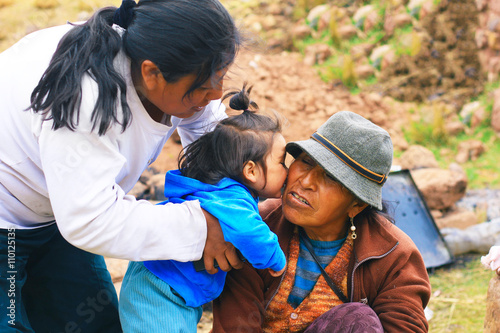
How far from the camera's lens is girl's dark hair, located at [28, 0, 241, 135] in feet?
5.24

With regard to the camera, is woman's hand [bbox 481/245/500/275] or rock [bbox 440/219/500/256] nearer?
woman's hand [bbox 481/245/500/275]

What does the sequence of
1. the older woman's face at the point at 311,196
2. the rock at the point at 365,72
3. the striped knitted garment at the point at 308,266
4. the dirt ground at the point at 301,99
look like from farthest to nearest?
1. the rock at the point at 365,72
2. the dirt ground at the point at 301,99
3. the striped knitted garment at the point at 308,266
4. the older woman's face at the point at 311,196

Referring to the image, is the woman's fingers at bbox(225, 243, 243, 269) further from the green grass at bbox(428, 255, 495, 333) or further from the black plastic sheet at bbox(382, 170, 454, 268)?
the black plastic sheet at bbox(382, 170, 454, 268)

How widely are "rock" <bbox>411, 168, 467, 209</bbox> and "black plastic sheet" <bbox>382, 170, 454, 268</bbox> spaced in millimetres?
817

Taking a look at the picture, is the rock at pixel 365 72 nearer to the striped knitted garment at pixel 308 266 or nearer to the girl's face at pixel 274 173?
the striped knitted garment at pixel 308 266

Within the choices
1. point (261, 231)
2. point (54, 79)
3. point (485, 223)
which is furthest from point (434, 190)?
point (54, 79)

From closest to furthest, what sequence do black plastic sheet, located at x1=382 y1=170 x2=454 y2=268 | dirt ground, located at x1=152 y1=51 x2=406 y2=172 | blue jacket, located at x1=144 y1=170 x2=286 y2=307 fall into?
blue jacket, located at x1=144 y1=170 x2=286 y2=307 < black plastic sheet, located at x1=382 y1=170 x2=454 y2=268 < dirt ground, located at x1=152 y1=51 x2=406 y2=172

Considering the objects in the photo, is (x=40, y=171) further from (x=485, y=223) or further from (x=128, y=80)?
(x=485, y=223)

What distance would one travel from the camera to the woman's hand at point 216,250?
194cm

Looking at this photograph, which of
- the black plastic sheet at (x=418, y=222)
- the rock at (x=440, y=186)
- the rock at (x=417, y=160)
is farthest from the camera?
the rock at (x=417, y=160)

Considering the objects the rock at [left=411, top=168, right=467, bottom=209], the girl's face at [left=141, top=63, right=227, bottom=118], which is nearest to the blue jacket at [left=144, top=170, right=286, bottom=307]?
the girl's face at [left=141, top=63, right=227, bottom=118]

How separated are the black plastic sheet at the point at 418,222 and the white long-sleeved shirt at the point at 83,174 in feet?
8.84

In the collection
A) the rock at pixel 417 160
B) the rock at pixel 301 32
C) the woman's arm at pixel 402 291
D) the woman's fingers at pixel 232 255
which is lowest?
the rock at pixel 301 32

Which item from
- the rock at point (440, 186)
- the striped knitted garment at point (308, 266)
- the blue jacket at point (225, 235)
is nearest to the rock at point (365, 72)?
the rock at point (440, 186)
